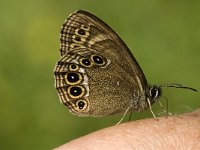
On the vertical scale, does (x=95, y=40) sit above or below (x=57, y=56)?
above

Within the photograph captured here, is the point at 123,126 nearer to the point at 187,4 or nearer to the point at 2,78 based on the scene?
the point at 2,78

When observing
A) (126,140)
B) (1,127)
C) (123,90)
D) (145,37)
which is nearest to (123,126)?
(126,140)

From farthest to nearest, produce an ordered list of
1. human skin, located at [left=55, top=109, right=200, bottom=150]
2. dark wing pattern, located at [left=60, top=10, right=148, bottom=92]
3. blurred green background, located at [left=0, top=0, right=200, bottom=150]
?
blurred green background, located at [left=0, top=0, right=200, bottom=150] → dark wing pattern, located at [left=60, top=10, right=148, bottom=92] → human skin, located at [left=55, top=109, right=200, bottom=150]

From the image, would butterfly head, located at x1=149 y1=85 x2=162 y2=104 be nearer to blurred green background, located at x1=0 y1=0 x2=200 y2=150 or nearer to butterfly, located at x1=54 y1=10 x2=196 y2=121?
butterfly, located at x1=54 y1=10 x2=196 y2=121

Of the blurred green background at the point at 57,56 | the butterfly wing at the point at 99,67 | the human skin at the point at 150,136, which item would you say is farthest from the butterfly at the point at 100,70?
the blurred green background at the point at 57,56

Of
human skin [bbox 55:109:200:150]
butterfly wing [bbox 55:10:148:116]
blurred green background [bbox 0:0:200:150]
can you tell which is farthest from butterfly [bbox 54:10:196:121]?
blurred green background [bbox 0:0:200:150]

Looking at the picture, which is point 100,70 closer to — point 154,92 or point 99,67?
point 99,67

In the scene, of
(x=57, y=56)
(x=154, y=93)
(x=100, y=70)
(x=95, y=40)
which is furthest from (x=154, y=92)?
(x=57, y=56)
